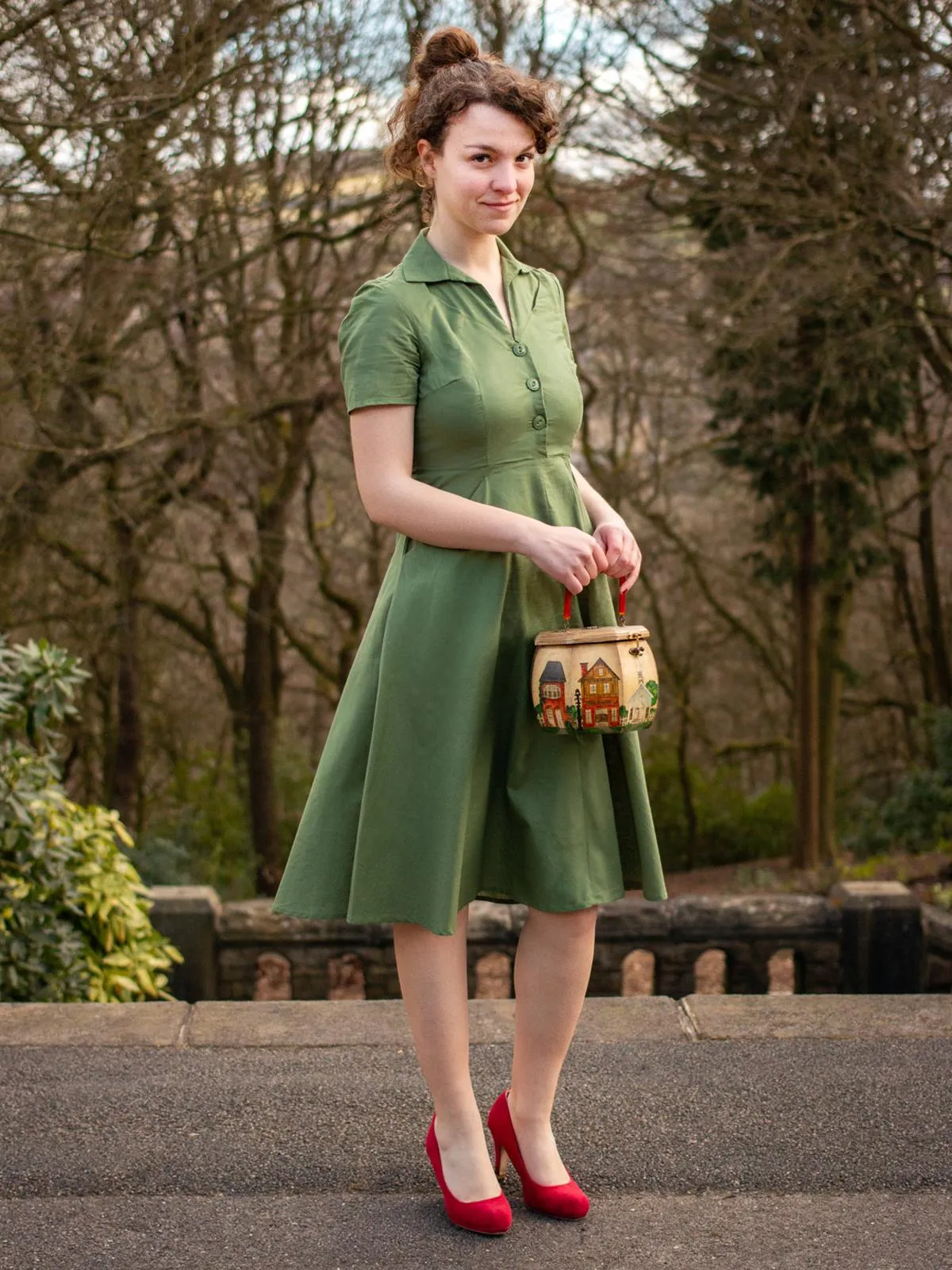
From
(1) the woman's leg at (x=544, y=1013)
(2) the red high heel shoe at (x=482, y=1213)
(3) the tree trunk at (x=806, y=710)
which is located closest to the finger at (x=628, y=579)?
(1) the woman's leg at (x=544, y=1013)

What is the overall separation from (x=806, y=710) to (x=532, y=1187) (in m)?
9.35

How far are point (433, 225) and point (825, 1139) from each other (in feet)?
6.05

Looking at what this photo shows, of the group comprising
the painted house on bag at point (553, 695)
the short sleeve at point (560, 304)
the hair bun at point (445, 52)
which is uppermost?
the hair bun at point (445, 52)

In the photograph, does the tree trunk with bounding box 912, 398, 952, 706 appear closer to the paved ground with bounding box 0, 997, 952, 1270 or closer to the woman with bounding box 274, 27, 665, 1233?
the paved ground with bounding box 0, 997, 952, 1270

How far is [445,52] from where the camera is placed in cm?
235

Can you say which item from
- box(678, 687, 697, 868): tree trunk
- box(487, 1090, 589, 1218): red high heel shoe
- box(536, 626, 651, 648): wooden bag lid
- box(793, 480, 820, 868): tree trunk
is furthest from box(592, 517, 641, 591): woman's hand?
box(678, 687, 697, 868): tree trunk

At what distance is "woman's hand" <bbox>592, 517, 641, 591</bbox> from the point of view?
229 cm

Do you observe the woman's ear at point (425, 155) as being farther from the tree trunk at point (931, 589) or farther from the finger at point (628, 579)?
the tree trunk at point (931, 589)

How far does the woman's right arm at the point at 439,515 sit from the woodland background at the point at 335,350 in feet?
10.1

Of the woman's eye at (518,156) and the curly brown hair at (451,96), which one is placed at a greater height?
the curly brown hair at (451,96)

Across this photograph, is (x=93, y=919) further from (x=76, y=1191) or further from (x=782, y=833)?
(x=782, y=833)

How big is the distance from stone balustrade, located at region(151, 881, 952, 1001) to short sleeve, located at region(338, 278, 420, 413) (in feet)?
11.6

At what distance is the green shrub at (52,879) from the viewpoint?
13.1 ft

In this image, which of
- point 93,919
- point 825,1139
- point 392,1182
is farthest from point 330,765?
point 93,919
